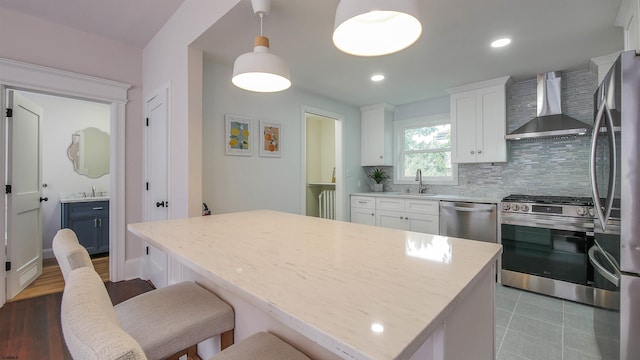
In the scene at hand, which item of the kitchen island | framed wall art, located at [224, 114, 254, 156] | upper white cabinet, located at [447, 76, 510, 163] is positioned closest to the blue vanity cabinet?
framed wall art, located at [224, 114, 254, 156]

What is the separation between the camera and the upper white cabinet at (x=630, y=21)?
5.17 ft

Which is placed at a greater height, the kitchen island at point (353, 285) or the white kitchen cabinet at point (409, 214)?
the kitchen island at point (353, 285)

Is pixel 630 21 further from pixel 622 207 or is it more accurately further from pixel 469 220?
pixel 469 220

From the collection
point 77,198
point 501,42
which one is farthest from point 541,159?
point 77,198

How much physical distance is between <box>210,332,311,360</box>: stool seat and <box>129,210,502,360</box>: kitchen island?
2.8 inches

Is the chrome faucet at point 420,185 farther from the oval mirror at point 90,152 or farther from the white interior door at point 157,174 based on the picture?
the oval mirror at point 90,152

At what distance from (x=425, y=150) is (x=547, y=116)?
4.86 feet

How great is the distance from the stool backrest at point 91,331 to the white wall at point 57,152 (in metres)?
4.57

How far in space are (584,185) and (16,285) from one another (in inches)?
224

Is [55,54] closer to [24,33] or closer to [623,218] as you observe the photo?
[24,33]

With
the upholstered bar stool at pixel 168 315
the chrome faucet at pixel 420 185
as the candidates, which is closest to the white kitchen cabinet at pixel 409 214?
the chrome faucet at pixel 420 185

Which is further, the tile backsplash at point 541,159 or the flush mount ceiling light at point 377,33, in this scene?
the tile backsplash at point 541,159

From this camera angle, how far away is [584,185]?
2.91 metres

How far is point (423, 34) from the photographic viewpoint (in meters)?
2.24
